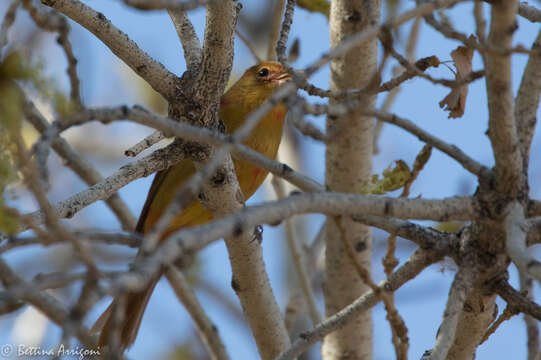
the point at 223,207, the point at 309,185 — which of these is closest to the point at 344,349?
the point at 223,207

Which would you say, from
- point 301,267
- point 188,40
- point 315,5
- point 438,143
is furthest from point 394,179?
point 301,267

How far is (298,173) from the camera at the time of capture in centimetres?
254

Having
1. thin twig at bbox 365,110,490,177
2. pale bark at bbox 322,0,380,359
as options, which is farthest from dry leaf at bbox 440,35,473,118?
pale bark at bbox 322,0,380,359

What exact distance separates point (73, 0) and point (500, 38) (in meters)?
1.64

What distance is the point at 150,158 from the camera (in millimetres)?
2707

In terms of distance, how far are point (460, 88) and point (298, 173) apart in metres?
0.68

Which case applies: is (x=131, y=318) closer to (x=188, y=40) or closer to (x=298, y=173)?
(x=188, y=40)

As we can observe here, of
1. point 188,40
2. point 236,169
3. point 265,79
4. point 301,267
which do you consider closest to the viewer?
point 188,40

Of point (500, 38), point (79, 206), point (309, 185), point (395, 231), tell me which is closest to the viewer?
point (500, 38)

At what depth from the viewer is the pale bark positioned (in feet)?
12.8

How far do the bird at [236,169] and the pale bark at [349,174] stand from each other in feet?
1.60

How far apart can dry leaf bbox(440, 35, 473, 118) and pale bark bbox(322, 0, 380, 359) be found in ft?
4.29

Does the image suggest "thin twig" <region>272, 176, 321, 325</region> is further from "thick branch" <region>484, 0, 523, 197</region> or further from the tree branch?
"thick branch" <region>484, 0, 523, 197</region>

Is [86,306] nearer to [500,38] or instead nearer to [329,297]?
[500,38]
